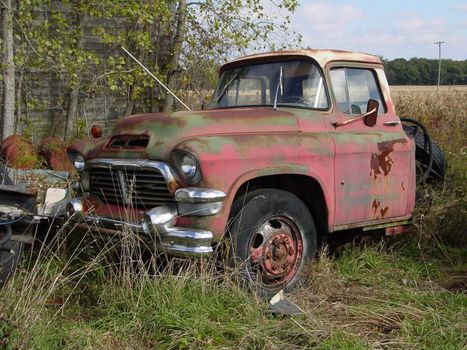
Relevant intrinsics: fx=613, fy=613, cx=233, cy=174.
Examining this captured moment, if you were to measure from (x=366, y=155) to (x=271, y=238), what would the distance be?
133cm

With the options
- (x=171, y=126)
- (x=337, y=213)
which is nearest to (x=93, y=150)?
(x=171, y=126)

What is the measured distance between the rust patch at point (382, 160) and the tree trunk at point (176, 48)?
24.4 feet

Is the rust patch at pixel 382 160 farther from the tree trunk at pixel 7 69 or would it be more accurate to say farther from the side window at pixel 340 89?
the tree trunk at pixel 7 69

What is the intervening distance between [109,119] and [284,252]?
900 cm

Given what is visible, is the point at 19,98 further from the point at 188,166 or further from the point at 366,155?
the point at 188,166

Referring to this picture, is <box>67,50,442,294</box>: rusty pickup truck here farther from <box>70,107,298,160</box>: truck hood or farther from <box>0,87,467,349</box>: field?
<box>0,87,467,349</box>: field

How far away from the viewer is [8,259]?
13.6 ft

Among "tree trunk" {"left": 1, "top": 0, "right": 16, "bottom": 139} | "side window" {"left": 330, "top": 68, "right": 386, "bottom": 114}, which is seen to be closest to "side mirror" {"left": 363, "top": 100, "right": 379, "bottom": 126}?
"side window" {"left": 330, "top": 68, "right": 386, "bottom": 114}

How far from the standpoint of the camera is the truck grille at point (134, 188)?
4.40 metres

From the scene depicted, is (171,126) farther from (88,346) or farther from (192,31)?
(192,31)

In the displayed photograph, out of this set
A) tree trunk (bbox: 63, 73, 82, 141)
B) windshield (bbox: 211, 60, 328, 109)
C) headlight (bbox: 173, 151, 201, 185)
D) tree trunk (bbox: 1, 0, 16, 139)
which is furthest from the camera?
tree trunk (bbox: 63, 73, 82, 141)

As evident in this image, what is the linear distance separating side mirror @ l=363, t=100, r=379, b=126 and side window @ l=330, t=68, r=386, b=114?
13 centimetres

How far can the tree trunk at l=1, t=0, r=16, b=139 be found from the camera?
9.08 m

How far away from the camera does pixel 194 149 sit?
4188 millimetres
